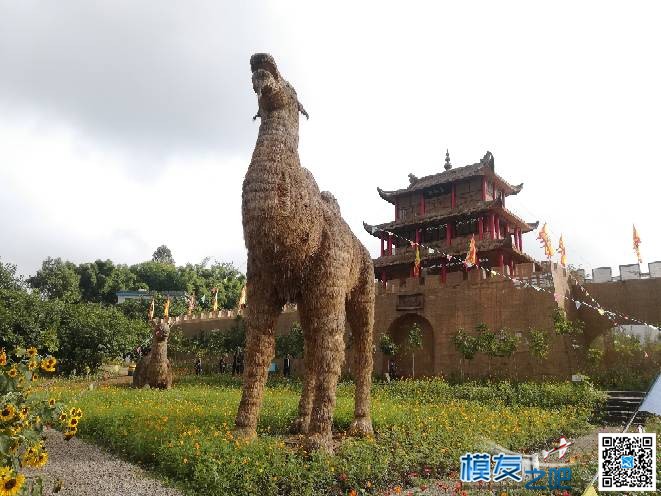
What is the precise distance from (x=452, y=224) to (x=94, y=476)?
2171 cm

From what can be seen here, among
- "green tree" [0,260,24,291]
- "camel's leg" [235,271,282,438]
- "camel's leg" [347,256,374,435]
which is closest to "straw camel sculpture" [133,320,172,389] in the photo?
"camel's leg" [347,256,374,435]

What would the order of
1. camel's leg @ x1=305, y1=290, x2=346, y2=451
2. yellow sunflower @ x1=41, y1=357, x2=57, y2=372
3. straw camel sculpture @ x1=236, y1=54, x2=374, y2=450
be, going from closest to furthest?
yellow sunflower @ x1=41, y1=357, x2=57, y2=372
straw camel sculpture @ x1=236, y1=54, x2=374, y2=450
camel's leg @ x1=305, y1=290, x2=346, y2=451

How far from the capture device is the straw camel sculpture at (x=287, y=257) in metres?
5.83

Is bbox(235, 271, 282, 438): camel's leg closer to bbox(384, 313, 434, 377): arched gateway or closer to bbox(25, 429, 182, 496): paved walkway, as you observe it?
bbox(25, 429, 182, 496): paved walkway

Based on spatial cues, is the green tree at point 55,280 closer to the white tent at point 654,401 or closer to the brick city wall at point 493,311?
the brick city wall at point 493,311

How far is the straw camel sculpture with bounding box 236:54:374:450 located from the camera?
583cm

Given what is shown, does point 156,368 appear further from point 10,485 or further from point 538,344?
point 10,485

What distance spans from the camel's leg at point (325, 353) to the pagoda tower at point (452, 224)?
16.6 metres

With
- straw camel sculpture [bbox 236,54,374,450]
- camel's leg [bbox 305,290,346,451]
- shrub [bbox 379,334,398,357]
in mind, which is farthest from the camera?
shrub [bbox 379,334,398,357]

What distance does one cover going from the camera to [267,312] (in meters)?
6.49

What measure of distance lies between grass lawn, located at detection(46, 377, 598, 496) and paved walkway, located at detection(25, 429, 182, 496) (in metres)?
0.22

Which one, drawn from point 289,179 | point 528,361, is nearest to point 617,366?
point 528,361

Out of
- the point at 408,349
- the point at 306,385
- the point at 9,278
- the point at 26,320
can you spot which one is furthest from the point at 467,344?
the point at 9,278

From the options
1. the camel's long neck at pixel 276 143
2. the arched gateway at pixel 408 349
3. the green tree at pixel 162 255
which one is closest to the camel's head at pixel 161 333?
the arched gateway at pixel 408 349
